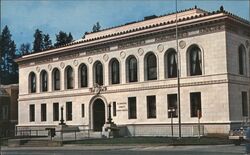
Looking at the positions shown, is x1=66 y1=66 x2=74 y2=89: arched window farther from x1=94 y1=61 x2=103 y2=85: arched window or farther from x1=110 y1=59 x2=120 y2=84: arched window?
x1=110 y1=59 x2=120 y2=84: arched window

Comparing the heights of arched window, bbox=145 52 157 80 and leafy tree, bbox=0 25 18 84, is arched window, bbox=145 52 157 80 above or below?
below

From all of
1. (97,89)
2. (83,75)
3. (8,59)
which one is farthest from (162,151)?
(8,59)

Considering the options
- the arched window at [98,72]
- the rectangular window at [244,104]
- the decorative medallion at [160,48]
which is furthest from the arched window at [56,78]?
the rectangular window at [244,104]

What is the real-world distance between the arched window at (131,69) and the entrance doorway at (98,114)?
193 inches

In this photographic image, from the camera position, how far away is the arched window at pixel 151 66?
4752cm

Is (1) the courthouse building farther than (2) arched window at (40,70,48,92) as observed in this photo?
No

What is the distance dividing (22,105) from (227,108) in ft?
98.9

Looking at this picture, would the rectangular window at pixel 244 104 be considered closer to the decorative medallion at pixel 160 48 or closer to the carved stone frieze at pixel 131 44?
the decorative medallion at pixel 160 48

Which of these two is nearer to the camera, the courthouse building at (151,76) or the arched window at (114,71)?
the courthouse building at (151,76)

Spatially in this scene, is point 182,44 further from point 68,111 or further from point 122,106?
point 68,111

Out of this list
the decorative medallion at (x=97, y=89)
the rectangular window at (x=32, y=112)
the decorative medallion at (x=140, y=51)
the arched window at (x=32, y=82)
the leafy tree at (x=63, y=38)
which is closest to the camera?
the decorative medallion at (x=140, y=51)

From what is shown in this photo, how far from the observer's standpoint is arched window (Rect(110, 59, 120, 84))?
50.9m

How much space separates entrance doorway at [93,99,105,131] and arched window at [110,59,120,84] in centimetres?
297

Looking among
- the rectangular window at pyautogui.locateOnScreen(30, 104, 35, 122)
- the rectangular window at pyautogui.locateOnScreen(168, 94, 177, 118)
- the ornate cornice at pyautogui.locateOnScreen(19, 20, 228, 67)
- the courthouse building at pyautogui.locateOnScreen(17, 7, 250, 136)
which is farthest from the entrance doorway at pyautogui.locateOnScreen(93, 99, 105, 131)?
the rectangular window at pyautogui.locateOnScreen(30, 104, 35, 122)
